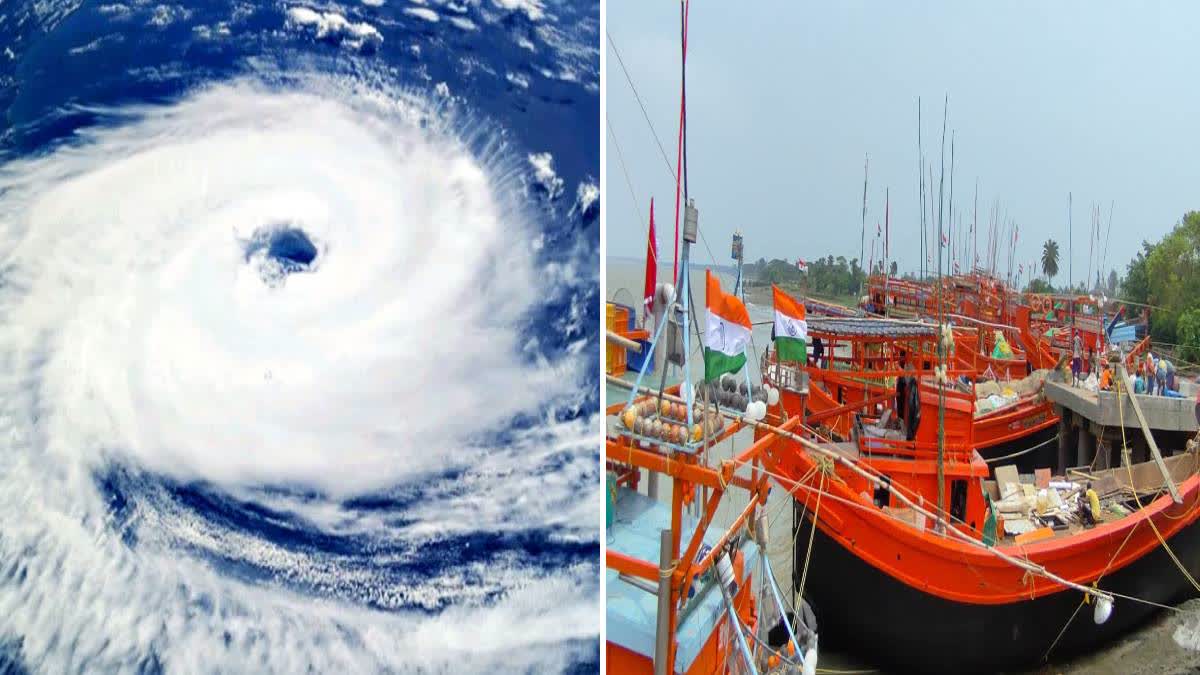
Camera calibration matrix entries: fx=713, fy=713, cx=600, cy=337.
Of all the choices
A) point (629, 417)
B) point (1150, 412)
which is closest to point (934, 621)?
point (629, 417)

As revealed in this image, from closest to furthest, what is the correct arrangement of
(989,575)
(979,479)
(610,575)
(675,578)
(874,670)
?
(675,578)
(610,575)
(989,575)
(979,479)
(874,670)

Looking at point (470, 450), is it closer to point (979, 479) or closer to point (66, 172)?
point (66, 172)

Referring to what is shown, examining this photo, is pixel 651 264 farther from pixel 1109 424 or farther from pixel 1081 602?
pixel 1109 424

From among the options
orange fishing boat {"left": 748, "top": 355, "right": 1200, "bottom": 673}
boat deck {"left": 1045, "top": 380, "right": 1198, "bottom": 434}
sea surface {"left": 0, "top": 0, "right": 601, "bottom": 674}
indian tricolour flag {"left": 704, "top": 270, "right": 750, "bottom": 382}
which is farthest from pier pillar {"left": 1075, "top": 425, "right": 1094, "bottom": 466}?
sea surface {"left": 0, "top": 0, "right": 601, "bottom": 674}

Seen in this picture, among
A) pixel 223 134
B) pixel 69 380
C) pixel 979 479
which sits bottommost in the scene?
pixel 979 479

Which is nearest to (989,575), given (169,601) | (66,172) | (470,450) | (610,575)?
(610,575)

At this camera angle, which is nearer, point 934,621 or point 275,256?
point 275,256

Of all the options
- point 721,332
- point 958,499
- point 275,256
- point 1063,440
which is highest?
point 275,256

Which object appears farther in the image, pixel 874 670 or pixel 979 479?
pixel 874 670
